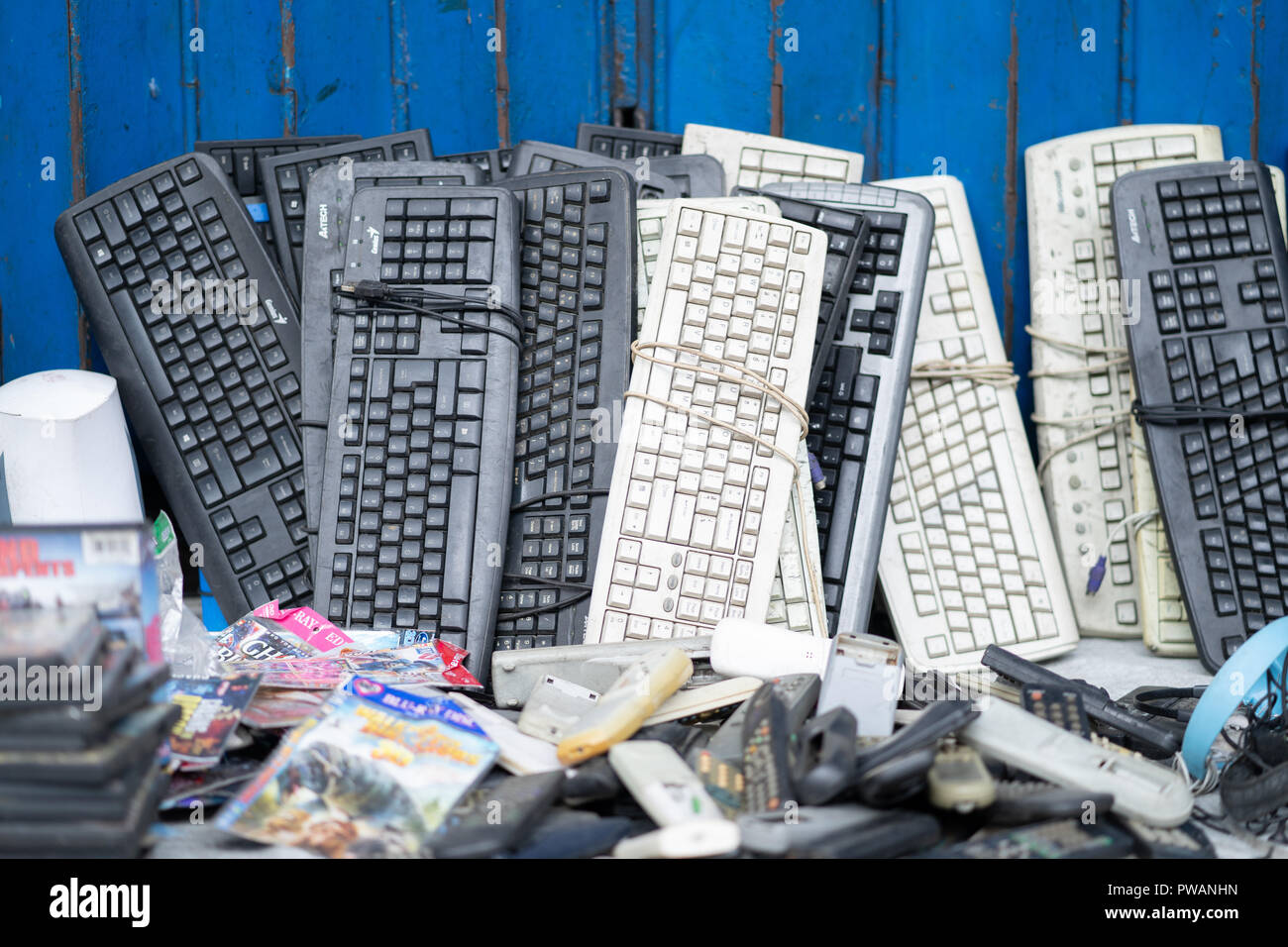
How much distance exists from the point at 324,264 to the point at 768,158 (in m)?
0.62

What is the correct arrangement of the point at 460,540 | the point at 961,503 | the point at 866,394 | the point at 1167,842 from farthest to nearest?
1. the point at 961,503
2. the point at 866,394
3. the point at 460,540
4. the point at 1167,842

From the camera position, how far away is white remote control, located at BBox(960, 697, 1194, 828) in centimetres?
85

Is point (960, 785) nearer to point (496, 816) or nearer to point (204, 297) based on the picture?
point (496, 816)

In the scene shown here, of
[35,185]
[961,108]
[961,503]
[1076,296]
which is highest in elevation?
[961,108]

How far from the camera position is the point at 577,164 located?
1479 mm

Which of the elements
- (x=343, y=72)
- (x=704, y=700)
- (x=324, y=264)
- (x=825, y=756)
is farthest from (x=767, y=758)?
(x=343, y=72)

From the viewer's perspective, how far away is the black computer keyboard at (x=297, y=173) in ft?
4.75

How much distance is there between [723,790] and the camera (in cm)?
85

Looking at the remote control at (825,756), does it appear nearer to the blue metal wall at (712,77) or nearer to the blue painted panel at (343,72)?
the blue metal wall at (712,77)

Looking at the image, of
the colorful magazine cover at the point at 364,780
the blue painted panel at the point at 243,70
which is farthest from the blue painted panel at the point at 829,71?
the colorful magazine cover at the point at 364,780

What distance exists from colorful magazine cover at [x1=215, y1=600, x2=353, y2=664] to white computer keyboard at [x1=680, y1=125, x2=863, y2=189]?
81 centimetres

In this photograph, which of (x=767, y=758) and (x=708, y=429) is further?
(x=708, y=429)

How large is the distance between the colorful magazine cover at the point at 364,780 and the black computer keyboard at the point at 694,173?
0.83 m
